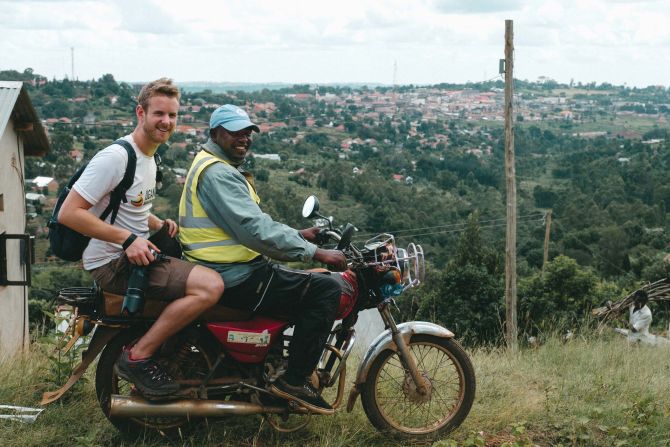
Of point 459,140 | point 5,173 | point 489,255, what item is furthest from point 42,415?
point 459,140

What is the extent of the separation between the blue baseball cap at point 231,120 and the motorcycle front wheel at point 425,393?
4.68 feet

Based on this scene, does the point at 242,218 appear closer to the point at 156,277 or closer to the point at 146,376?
the point at 156,277

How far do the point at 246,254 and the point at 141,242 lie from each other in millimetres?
527

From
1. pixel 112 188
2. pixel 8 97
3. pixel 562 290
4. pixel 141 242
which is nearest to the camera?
pixel 141 242

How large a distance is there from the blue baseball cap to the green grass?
1590mm

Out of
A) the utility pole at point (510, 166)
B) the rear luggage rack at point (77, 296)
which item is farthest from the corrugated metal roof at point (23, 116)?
the utility pole at point (510, 166)

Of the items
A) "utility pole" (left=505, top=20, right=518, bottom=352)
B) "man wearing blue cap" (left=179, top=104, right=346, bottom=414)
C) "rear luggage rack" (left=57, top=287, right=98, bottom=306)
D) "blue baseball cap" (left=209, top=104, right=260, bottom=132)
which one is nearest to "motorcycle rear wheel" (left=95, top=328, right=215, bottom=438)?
"rear luggage rack" (left=57, top=287, right=98, bottom=306)

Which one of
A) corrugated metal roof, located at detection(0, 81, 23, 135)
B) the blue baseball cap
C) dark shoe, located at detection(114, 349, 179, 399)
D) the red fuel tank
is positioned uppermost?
corrugated metal roof, located at detection(0, 81, 23, 135)

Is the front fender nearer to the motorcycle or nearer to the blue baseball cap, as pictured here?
the motorcycle

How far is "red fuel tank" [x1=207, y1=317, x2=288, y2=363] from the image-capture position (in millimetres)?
4062

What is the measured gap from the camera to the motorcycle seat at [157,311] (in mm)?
4008

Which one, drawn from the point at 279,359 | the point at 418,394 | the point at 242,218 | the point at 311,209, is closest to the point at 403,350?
the point at 418,394

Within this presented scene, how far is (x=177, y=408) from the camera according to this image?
4059 millimetres

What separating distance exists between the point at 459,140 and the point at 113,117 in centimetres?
4570
